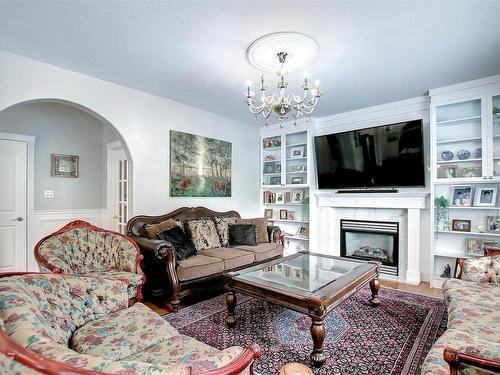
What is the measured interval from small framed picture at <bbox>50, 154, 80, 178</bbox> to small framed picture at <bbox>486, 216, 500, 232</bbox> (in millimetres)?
6031

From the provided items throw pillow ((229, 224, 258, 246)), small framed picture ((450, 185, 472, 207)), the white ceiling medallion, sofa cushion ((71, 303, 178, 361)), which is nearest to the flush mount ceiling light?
the white ceiling medallion

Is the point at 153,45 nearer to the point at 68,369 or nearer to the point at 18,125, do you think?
the point at 68,369

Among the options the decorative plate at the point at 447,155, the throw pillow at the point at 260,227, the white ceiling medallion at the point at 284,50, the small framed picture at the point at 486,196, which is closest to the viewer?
the white ceiling medallion at the point at 284,50

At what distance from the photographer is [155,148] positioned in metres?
3.91

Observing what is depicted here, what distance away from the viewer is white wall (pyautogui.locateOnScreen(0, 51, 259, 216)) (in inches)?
111

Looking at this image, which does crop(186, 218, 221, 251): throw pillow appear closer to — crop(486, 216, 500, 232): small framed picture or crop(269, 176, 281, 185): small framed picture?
crop(269, 176, 281, 185): small framed picture

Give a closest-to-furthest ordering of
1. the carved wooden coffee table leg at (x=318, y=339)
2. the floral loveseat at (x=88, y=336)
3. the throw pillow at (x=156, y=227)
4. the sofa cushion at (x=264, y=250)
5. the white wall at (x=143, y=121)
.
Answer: the floral loveseat at (x=88, y=336), the carved wooden coffee table leg at (x=318, y=339), the white wall at (x=143, y=121), the throw pillow at (x=156, y=227), the sofa cushion at (x=264, y=250)

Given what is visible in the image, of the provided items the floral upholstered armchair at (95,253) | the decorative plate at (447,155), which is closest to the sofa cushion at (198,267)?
the floral upholstered armchair at (95,253)

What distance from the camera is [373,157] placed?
427 cm

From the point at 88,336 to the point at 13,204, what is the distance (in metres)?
3.62

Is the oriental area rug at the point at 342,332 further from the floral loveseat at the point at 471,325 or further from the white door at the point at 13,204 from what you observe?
the white door at the point at 13,204

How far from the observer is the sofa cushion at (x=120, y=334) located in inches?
55.6

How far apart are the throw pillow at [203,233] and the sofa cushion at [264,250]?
364 mm

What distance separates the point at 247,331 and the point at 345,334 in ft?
2.77
